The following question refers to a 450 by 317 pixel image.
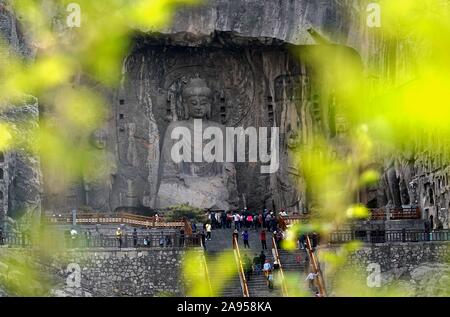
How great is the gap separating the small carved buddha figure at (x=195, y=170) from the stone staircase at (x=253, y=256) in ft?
19.2

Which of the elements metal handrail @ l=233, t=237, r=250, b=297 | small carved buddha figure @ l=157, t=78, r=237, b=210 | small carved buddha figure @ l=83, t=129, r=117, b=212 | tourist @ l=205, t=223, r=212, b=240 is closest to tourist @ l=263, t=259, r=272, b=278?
metal handrail @ l=233, t=237, r=250, b=297

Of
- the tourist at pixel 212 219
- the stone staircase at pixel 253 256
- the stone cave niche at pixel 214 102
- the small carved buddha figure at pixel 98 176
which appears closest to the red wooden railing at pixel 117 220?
the tourist at pixel 212 219

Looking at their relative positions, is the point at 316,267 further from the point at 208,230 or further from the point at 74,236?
the point at 74,236

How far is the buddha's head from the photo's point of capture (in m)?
65.4

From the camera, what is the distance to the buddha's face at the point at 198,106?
65438mm

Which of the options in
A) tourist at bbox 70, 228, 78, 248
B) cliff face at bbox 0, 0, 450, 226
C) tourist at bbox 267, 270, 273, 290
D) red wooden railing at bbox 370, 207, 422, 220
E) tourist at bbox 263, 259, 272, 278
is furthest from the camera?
cliff face at bbox 0, 0, 450, 226

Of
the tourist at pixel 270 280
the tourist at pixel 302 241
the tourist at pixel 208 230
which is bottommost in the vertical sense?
the tourist at pixel 270 280

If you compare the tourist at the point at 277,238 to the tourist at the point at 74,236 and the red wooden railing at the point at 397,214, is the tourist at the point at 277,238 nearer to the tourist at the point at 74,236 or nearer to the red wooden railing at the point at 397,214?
the red wooden railing at the point at 397,214

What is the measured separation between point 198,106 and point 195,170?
2.73 meters

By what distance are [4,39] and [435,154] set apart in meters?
16.3

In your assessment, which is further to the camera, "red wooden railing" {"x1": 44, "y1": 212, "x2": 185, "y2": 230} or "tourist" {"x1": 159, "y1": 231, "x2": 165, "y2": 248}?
"red wooden railing" {"x1": 44, "y1": 212, "x2": 185, "y2": 230}

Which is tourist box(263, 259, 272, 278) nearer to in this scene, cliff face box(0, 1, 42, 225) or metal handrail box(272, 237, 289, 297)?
metal handrail box(272, 237, 289, 297)

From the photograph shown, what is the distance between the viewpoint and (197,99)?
65438 mm
